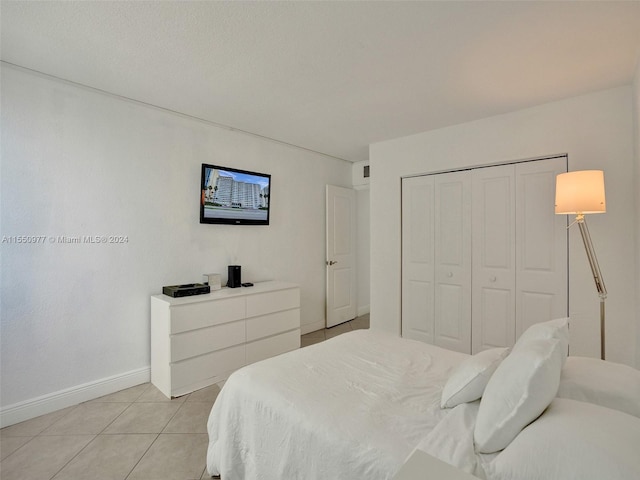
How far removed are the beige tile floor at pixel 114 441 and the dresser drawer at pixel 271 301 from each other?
2.85 ft

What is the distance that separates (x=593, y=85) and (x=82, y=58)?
151 inches

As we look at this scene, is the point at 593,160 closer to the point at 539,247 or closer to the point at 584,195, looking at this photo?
the point at 539,247

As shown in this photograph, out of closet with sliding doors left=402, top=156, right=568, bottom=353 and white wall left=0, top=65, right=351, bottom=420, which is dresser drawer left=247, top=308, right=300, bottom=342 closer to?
white wall left=0, top=65, right=351, bottom=420

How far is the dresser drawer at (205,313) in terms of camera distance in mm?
2572

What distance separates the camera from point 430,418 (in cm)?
125

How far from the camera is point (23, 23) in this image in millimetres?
1753

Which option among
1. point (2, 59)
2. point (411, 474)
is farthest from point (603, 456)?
point (2, 59)

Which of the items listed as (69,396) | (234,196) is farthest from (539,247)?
(69,396)

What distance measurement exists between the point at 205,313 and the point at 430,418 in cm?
210

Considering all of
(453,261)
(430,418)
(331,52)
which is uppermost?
(331,52)

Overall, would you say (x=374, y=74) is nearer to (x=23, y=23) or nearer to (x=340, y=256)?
(x=23, y=23)

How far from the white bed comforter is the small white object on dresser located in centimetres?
110

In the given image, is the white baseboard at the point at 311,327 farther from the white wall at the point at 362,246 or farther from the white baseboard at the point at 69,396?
the white baseboard at the point at 69,396

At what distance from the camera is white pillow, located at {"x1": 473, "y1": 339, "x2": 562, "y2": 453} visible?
995mm
